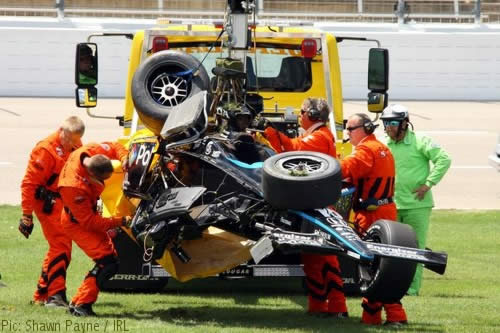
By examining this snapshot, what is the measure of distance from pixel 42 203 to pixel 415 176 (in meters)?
3.61

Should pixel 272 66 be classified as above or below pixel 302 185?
above

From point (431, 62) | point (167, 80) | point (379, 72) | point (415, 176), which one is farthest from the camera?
point (431, 62)

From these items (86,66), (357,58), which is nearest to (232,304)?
(86,66)

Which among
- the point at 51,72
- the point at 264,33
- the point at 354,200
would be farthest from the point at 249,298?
the point at 51,72

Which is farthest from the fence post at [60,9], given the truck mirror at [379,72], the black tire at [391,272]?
the black tire at [391,272]

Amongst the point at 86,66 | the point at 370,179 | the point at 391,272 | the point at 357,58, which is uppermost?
the point at 86,66

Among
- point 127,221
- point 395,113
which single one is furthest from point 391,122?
point 127,221

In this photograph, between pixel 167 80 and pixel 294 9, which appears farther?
pixel 294 9

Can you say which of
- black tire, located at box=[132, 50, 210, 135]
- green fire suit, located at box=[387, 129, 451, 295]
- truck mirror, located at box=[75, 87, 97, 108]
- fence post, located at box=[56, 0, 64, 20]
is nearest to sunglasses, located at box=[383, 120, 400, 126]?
green fire suit, located at box=[387, 129, 451, 295]

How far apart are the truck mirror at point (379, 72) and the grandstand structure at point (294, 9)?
18270 mm

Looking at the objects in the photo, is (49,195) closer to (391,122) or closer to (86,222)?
(86,222)

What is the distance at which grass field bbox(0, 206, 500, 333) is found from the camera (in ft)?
30.6

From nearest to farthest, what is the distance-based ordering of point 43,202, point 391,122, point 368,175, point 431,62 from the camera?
point 368,175, point 43,202, point 391,122, point 431,62

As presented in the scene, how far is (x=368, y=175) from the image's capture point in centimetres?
987
